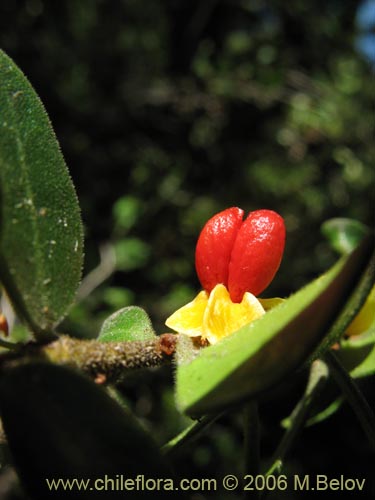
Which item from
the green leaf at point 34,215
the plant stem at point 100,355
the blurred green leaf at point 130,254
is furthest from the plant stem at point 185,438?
the blurred green leaf at point 130,254

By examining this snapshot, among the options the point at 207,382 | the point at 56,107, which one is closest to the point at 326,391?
the point at 207,382

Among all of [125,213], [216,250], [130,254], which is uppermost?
[216,250]

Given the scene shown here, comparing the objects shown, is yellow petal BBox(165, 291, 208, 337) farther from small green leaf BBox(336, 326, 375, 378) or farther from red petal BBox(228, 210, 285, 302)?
→ small green leaf BBox(336, 326, 375, 378)

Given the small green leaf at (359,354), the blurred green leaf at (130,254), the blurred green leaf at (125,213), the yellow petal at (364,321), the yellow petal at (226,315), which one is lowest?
the blurred green leaf at (130,254)

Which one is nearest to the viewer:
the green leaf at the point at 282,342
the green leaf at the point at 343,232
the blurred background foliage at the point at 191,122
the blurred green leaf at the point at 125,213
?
the green leaf at the point at 282,342

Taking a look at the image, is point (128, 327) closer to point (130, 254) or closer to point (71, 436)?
point (71, 436)

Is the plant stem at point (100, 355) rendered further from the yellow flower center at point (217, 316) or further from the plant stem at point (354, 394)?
the plant stem at point (354, 394)

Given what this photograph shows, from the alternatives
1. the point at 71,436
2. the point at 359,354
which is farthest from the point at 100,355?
the point at 359,354

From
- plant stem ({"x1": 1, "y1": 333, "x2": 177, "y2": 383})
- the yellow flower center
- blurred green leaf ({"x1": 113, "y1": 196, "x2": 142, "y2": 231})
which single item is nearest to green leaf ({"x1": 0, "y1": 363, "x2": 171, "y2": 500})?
plant stem ({"x1": 1, "y1": 333, "x2": 177, "y2": 383})
